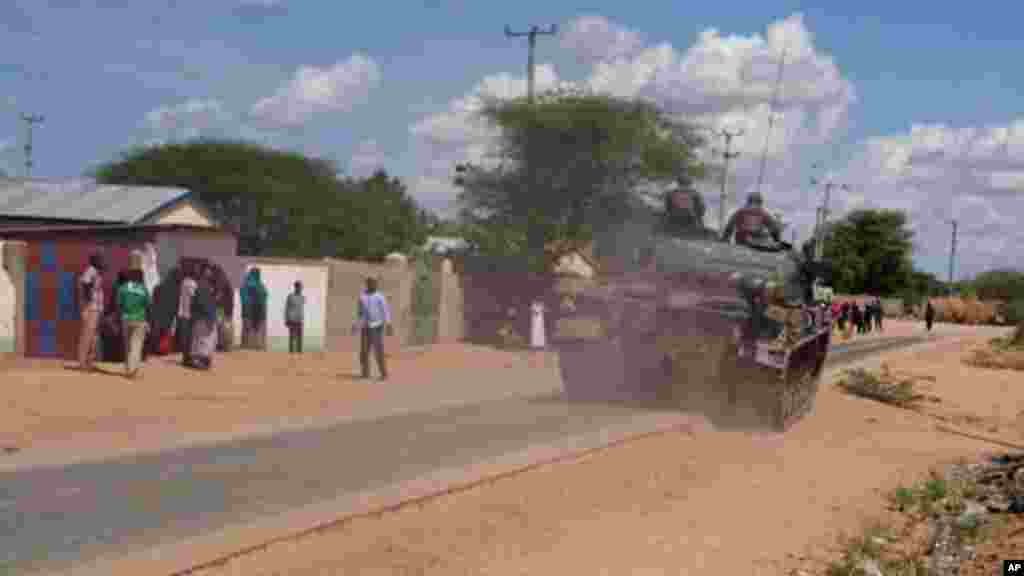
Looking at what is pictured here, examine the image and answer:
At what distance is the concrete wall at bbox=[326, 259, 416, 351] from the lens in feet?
87.4

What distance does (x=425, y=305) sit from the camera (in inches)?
1222

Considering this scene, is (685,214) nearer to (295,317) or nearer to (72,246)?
(295,317)

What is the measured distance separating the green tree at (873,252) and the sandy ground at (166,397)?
7945 centimetres

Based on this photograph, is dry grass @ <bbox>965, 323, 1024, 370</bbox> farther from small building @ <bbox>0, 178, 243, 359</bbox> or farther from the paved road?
the paved road

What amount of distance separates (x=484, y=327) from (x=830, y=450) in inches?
715

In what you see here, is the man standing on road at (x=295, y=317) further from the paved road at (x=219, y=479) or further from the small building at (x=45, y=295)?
the paved road at (x=219, y=479)

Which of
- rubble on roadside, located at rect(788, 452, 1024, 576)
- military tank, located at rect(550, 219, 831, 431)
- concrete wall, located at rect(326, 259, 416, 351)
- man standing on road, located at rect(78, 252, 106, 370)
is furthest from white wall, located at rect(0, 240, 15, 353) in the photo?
rubble on roadside, located at rect(788, 452, 1024, 576)

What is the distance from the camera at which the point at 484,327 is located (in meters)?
33.8

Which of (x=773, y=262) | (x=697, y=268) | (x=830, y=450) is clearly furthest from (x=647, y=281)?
(x=830, y=450)

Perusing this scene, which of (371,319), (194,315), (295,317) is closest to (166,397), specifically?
(194,315)

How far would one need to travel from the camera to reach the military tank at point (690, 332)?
1669 cm

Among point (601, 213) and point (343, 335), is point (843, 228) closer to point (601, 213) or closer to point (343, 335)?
point (601, 213)

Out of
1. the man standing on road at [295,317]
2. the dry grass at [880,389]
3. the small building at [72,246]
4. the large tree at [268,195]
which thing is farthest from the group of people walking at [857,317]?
the small building at [72,246]

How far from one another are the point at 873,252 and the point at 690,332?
85.8 metres
